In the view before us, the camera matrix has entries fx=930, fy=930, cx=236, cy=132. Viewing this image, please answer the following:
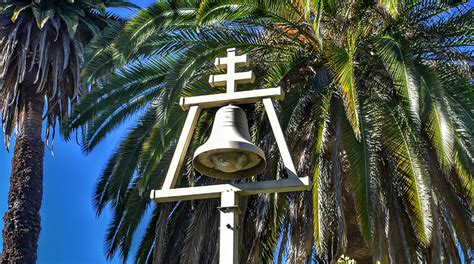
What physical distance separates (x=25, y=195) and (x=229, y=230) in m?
14.4

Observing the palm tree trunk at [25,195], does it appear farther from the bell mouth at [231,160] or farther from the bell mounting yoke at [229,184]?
the bell mounting yoke at [229,184]

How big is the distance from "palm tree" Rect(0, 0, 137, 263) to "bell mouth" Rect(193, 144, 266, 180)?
13278 mm

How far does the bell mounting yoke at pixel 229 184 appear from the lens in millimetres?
6906

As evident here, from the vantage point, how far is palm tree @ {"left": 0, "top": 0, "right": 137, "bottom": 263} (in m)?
20.9

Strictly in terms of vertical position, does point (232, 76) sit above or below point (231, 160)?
Result: above

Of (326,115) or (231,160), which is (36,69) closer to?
(326,115)

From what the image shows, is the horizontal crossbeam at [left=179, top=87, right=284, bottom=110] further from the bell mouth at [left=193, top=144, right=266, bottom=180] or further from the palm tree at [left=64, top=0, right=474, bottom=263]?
the palm tree at [left=64, top=0, right=474, bottom=263]

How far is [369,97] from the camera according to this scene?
14.1m

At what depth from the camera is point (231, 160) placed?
7805mm

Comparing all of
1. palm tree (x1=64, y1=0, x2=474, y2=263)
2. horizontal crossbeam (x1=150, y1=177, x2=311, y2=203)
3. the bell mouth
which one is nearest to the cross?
the bell mouth

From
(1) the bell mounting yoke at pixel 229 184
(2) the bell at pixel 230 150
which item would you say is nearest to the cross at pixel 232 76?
(1) the bell mounting yoke at pixel 229 184

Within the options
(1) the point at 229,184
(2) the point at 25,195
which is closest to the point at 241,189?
(1) the point at 229,184

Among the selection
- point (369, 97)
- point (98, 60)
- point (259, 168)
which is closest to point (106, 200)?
point (98, 60)

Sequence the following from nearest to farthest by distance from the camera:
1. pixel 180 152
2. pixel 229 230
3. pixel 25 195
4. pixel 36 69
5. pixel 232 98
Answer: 1. pixel 229 230
2. pixel 180 152
3. pixel 232 98
4. pixel 25 195
5. pixel 36 69
